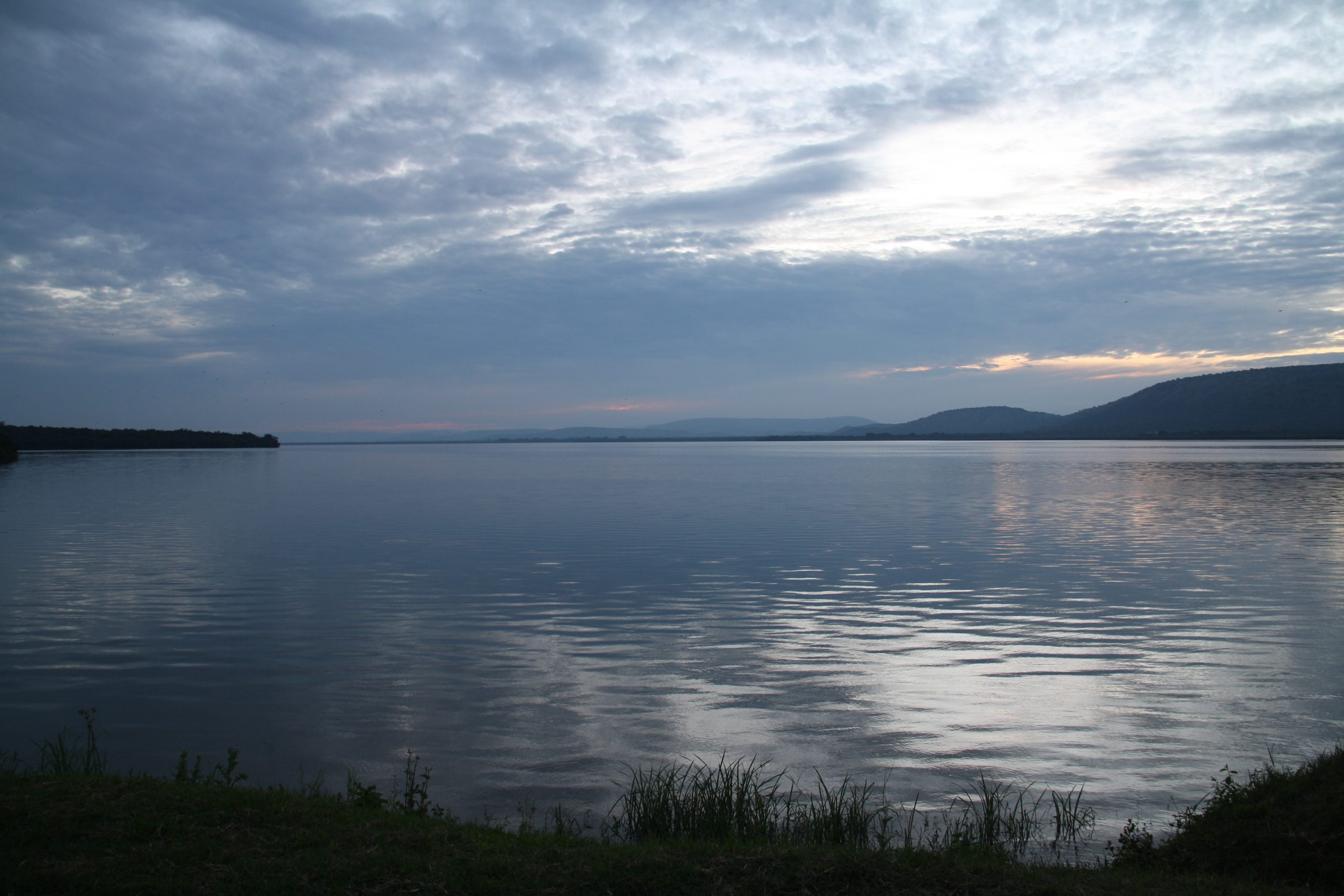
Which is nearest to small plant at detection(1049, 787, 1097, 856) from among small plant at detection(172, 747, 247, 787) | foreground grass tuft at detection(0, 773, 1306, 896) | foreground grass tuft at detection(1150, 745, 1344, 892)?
foreground grass tuft at detection(1150, 745, 1344, 892)

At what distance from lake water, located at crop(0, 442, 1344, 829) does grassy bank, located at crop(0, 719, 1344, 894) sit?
48.8 inches

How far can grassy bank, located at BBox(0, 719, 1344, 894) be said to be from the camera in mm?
5691

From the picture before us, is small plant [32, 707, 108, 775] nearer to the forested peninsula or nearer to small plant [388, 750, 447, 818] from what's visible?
small plant [388, 750, 447, 818]

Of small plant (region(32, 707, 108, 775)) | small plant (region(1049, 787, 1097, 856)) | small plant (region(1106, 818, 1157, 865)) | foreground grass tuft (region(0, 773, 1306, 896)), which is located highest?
foreground grass tuft (region(0, 773, 1306, 896))

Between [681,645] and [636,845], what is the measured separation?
24.7 ft

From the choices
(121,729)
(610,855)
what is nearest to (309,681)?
(121,729)

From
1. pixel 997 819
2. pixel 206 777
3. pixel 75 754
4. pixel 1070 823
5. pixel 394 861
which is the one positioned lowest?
pixel 1070 823

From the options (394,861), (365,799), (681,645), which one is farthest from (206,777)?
(681,645)

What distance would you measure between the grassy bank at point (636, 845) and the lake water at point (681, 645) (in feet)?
4.07

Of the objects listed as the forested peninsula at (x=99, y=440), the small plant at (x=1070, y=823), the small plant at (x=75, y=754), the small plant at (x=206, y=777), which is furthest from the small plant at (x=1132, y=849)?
the forested peninsula at (x=99, y=440)

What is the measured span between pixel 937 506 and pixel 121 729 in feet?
111

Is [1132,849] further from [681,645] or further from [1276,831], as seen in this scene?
[681,645]

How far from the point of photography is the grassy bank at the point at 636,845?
224 inches

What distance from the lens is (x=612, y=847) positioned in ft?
21.5
